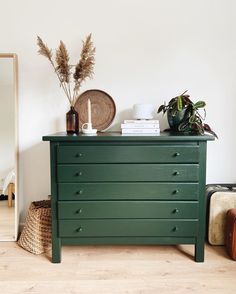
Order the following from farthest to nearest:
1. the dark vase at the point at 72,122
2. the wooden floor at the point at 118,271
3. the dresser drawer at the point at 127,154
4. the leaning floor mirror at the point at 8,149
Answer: the leaning floor mirror at the point at 8,149, the dark vase at the point at 72,122, the dresser drawer at the point at 127,154, the wooden floor at the point at 118,271

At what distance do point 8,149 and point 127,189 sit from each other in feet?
3.79

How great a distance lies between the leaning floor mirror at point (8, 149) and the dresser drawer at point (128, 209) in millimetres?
690

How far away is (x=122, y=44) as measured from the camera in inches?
91.6

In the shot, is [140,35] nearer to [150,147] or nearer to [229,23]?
[229,23]

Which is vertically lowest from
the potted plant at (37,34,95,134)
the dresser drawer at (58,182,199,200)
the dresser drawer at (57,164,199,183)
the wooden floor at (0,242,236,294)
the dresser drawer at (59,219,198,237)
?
the wooden floor at (0,242,236,294)

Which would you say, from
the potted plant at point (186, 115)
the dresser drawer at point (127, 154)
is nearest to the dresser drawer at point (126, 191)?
the dresser drawer at point (127, 154)

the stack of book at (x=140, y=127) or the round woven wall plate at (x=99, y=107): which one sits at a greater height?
the round woven wall plate at (x=99, y=107)

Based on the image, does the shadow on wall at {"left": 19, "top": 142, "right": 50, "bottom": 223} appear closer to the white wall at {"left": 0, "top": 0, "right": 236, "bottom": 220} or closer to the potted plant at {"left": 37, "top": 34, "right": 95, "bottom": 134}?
the white wall at {"left": 0, "top": 0, "right": 236, "bottom": 220}

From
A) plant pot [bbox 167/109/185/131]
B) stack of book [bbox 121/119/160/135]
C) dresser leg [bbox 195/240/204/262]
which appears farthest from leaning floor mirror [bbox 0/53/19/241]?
dresser leg [bbox 195/240/204/262]

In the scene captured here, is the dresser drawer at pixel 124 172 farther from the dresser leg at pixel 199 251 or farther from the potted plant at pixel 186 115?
the dresser leg at pixel 199 251

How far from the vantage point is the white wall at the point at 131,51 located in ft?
7.57

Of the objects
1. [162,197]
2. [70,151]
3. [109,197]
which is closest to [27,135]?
[70,151]

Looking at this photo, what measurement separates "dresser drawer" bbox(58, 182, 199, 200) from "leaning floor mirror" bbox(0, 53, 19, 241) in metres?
0.70

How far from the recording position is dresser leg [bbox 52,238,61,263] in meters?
1.91
